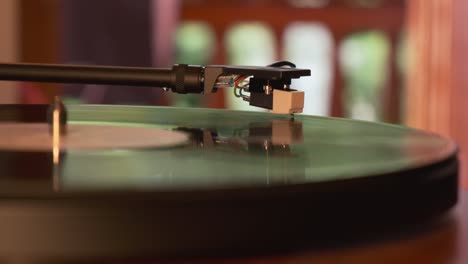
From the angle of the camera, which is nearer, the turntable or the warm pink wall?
the turntable

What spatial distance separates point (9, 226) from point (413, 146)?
1.07 feet

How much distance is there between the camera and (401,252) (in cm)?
49

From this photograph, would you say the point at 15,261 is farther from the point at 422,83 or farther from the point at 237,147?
the point at 422,83

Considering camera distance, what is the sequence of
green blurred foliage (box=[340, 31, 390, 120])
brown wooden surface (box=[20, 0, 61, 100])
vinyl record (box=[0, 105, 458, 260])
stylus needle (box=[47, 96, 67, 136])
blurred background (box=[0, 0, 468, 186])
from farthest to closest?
green blurred foliage (box=[340, 31, 390, 120]) → blurred background (box=[0, 0, 468, 186]) → brown wooden surface (box=[20, 0, 61, 100]) → stylus needle (box=[47, 96, 67, 136]) → vinyl record (box=[0, 105, 458, 260])

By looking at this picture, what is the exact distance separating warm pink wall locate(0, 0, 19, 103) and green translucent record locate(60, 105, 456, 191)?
624 mm

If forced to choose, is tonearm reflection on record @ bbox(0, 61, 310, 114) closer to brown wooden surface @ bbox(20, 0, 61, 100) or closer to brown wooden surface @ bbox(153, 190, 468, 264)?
brown wooden surface @ bbox(153, 190, 468, 264)

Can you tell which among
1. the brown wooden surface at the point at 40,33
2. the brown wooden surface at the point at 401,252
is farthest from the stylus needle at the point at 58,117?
the brown wooden surface at the point at 40,33

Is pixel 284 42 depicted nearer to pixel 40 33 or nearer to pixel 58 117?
pixel 40 33

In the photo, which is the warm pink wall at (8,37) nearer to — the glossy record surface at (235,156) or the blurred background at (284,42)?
the glossy record surface at (235,156)

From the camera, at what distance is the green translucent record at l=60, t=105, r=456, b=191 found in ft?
1.57

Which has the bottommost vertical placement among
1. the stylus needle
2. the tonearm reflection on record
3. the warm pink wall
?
the stylus needle

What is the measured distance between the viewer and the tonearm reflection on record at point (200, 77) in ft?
2.34

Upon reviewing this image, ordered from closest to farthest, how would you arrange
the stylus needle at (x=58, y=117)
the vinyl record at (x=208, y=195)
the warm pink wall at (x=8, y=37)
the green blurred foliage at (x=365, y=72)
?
the vinyl record at (x=208, y=195) → the stylus needle at (x=58, y=117) → the warm pink wall at (x=8, y=37) → the green blurred foliage at (x=365, y=72)

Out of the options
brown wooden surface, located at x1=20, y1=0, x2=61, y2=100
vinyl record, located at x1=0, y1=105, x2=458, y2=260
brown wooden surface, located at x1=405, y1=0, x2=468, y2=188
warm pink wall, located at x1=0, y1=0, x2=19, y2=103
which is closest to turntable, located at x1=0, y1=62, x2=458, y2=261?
vinyl record, located at x1=0, y1=105, x2=458, y2=260
